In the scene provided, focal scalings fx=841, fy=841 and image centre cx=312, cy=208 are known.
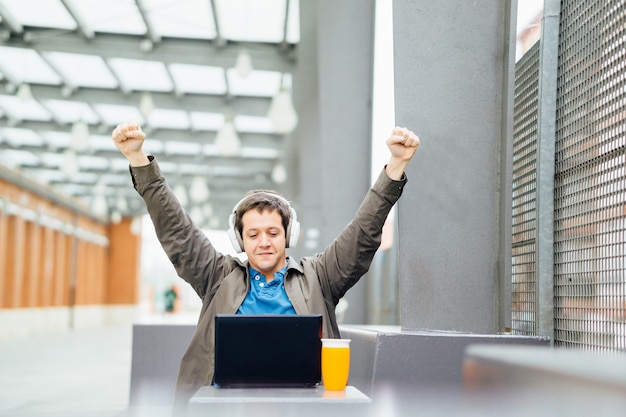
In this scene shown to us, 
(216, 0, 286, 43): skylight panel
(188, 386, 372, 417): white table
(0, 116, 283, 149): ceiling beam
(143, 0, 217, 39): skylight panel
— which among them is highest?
(143, 0, 217, 39): skylight panel

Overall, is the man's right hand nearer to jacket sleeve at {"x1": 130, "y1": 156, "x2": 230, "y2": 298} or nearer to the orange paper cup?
jacket sleeve at {"x1": 130, "y1": 156, "x2": 230, "y2": 298}

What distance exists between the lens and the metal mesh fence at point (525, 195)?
3162 mm

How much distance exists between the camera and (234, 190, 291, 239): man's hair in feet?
8.71

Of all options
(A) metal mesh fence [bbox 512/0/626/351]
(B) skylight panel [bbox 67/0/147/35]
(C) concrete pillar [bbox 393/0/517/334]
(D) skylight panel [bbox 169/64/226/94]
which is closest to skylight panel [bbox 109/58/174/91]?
(D) skylight panel [bbox 169/64/226/94]

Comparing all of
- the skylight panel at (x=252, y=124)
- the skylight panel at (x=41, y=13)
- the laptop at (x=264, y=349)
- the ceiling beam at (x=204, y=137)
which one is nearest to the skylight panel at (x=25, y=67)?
the skylight panel at (x=41, y=13)

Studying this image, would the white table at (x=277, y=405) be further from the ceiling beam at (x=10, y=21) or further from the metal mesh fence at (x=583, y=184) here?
the ceiling beam at (x=10, y=21)

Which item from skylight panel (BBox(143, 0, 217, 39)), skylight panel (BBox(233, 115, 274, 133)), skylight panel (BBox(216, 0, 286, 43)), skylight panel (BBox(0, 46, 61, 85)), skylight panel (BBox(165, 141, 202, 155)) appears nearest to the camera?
skylight panel (BBox(216, 0, 286, 43))

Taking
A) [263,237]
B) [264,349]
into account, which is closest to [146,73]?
[263,237]

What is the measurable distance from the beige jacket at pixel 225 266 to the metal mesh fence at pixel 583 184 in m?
0.63

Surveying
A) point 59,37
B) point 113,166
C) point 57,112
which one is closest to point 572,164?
point 59,37

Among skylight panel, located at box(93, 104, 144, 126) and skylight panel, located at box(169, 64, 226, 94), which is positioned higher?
skylight panel, located at box(169, 64, 226, 94)

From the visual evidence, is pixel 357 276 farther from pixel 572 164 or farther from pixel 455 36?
pixel 455 36

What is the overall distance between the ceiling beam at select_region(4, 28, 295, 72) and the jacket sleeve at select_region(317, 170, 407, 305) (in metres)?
8.36

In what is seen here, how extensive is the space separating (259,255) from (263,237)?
63mm
